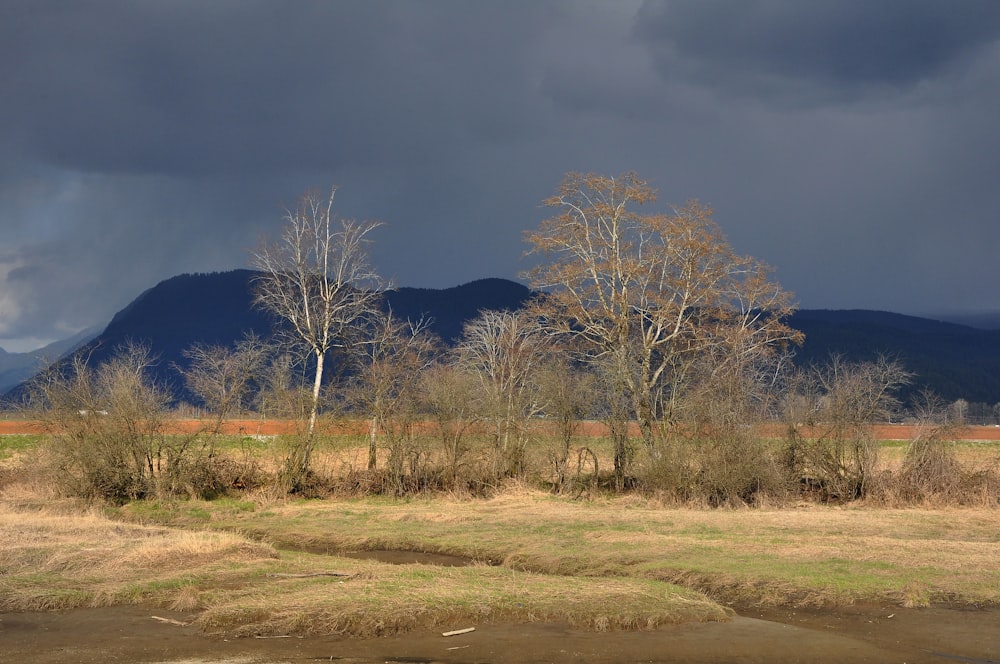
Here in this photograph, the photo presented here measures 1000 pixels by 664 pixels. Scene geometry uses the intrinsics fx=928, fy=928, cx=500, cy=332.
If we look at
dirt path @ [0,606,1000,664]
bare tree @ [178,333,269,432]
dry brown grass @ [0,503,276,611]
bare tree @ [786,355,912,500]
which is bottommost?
dirt path @ [0,606,1000,664]

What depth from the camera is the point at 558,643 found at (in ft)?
53.6

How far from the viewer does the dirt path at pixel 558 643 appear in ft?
50.9

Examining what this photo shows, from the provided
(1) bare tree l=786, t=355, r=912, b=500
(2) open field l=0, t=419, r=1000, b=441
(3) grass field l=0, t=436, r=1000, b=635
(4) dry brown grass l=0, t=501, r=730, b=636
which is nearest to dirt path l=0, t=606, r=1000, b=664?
(4) dry brown grass l=0, t=501, r=730, b=636

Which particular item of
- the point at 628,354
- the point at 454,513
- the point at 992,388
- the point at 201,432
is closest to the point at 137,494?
the point at 201,432

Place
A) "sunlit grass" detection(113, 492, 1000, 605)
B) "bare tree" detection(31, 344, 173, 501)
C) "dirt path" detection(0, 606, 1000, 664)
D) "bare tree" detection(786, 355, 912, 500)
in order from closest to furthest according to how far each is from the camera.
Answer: "dirt path" detection(0, 606, 1000, 664) < "sunlit grass" detection(113, 492, 1000, 605) < "bare tree" detection(786, 355, 912, 500) < "bare tree" detection(31, 344, 173, 501)

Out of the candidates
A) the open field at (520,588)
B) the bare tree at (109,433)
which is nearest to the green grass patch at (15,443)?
the bare tree at (109,433)

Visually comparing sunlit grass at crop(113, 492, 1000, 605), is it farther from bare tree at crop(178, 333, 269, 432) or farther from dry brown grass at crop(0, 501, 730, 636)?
bare tree at crop(178, 333, 269, 432)

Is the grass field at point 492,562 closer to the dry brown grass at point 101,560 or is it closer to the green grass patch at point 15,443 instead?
the dry brown grass at point 101,560

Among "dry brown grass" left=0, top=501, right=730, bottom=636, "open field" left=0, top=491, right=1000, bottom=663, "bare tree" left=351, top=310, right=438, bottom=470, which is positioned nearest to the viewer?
"open field" left=0, top=491, right=1000, bottom=663

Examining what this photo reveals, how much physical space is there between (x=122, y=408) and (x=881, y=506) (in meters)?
29.5

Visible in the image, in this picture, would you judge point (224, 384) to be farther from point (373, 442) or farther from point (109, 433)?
point (373, 442)

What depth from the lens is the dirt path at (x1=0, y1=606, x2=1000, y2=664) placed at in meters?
15.5

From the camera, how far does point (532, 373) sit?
41.9m

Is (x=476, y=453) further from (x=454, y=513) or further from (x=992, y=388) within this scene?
(x=992, y=388)
